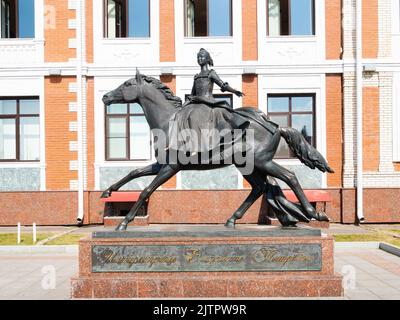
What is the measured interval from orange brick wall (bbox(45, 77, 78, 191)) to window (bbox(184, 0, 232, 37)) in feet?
15.3

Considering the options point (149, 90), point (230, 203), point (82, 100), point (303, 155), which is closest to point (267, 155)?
point (303, 155)

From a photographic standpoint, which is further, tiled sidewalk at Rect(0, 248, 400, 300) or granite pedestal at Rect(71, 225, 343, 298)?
tiled sidewalk at Rect(0, 248, 400, 300)

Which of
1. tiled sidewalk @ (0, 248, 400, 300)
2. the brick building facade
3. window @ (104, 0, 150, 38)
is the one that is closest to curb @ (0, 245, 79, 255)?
tiled sidewalk @ (0, 248, 400, 300)

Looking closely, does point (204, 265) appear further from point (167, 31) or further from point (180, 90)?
point (167, 31)

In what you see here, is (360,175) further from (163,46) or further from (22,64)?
(22,64)

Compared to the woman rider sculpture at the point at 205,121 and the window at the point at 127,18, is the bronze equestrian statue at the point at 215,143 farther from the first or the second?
the window at the point at 127,18

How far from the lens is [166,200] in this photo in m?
14.6

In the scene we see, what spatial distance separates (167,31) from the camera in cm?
1505

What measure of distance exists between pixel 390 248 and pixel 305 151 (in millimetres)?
4873

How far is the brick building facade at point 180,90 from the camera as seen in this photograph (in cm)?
1468

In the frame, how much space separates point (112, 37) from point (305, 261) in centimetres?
1181

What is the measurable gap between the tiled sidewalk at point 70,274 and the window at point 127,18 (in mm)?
8634

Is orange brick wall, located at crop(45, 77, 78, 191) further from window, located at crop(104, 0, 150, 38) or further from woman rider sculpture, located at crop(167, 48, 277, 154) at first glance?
woman rider sculpture, located at crop(167, 48, 277, 154)

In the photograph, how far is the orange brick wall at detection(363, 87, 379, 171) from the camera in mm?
14664
